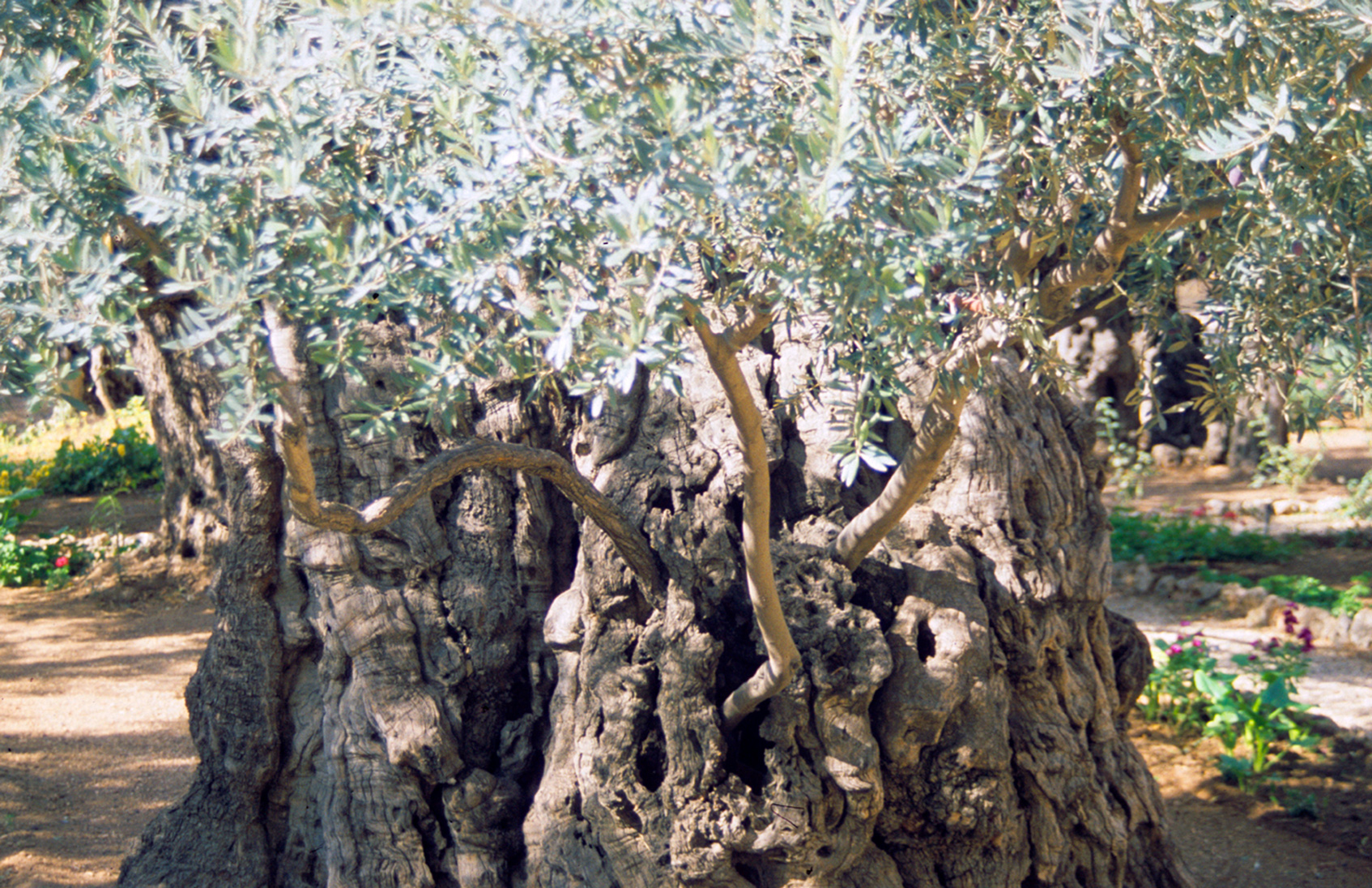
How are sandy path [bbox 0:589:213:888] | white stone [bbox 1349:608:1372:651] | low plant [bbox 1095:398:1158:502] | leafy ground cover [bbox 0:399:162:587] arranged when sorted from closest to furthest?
sandy path [bbox 0:589:213:888], white stone [bbox 1349:608:1372:651], leafy ground cover [bbox 0:399:162:587], low plant [bbox 1095:398:1158:502]

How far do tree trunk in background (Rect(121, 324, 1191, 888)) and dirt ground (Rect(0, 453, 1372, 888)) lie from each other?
95 centimetres

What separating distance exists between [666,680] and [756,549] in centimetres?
61

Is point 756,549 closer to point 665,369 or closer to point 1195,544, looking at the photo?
point 665,369

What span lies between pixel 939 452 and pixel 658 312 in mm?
1379

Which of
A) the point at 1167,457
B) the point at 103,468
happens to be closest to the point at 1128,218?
the point at 1167,457

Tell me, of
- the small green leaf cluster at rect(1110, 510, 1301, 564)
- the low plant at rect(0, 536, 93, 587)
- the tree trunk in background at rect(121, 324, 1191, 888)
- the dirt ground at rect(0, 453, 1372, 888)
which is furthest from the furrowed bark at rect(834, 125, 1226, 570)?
the low plant at rect(0, 536, 93, 587)

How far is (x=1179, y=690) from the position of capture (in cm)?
575

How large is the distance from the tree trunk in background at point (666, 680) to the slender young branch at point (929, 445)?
0.15 m

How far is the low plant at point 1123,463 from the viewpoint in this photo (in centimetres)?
1073

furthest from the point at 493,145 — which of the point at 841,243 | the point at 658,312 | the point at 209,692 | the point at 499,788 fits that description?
the point at 209,692

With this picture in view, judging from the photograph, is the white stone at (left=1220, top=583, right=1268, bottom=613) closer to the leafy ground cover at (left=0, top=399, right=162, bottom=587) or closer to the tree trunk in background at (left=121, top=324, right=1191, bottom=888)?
the tree trunk in background at (left=121, top=324, right=1191, bottom=888)

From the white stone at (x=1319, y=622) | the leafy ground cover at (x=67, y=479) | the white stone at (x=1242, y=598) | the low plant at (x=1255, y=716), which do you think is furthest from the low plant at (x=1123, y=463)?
the leafy ground cover at (x=67, y=479)

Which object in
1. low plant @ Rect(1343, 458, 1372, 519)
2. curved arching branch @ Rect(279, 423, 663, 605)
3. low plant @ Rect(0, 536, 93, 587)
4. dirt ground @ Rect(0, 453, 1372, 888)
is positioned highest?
curved arching branch @ Rect(279, 423, 663, 605)

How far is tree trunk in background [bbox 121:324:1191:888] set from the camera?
10.5ft
